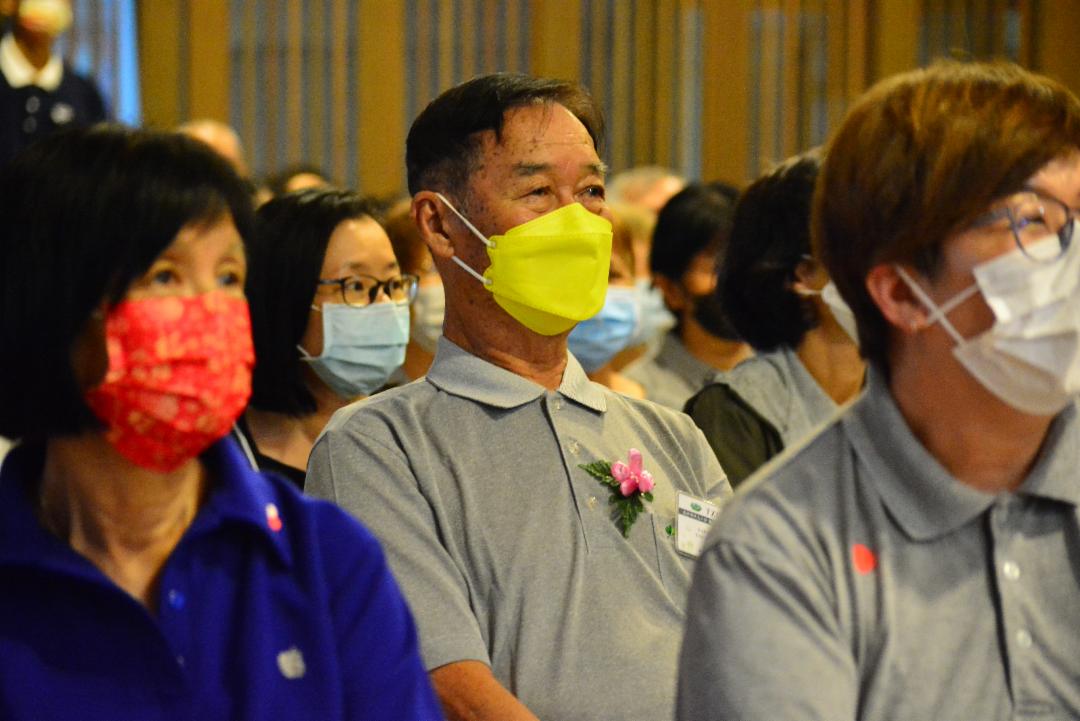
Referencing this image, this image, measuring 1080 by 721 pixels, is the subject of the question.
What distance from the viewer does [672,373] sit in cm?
444

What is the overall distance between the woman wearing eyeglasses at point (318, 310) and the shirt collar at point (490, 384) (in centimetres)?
72

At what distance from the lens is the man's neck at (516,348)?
2.46 m

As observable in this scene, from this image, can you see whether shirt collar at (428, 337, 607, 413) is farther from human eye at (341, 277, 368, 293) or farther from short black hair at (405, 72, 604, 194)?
human eye at (341, 277, 368, 293)

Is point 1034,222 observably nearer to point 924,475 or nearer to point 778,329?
point 924,475

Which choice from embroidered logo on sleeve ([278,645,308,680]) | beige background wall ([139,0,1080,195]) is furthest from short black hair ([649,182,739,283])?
beige background wall ([139,0,1080,195])

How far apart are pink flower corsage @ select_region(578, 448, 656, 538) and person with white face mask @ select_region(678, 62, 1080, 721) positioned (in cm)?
67

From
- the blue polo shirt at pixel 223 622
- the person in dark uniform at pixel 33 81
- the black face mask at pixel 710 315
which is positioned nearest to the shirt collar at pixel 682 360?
the black face mask at pixel 710 315

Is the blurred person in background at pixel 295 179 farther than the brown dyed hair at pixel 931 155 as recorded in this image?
Yes

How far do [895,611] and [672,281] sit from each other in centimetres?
286

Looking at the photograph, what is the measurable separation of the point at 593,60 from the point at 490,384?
5584mm

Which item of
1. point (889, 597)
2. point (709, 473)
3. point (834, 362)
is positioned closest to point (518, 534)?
point (709, 473)

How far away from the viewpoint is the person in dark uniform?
5461 mm

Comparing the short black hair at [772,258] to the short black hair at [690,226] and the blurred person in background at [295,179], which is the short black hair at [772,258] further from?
the blurred person in background at [295,179]

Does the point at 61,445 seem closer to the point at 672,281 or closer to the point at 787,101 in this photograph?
the point at 672,281
